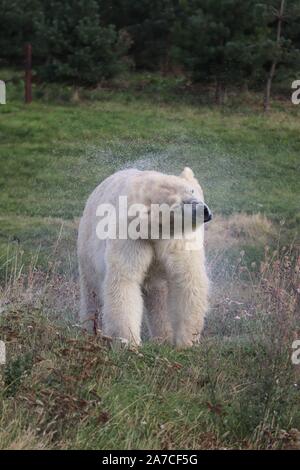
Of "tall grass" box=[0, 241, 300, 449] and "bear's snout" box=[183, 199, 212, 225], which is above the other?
"bear's snout" box=[183, 199, 212, 225]

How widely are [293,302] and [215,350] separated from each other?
0.70 m

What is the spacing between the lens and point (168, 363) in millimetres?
5402

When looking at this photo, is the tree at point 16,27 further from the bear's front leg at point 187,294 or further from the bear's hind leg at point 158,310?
the bear's front leg at point 187,294

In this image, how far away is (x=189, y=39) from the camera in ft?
78.4

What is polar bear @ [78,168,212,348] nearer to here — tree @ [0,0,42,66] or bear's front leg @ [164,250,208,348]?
bear's front leg @ [164,250,208,348]

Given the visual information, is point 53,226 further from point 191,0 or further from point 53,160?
point 191,0

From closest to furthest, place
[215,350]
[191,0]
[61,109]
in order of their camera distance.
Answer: [215,350], [61,109], [191,0]

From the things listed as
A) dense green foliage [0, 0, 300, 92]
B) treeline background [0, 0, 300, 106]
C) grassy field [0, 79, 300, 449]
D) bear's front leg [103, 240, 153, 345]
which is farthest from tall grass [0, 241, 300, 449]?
treeline background [0, 0, 300, 106]

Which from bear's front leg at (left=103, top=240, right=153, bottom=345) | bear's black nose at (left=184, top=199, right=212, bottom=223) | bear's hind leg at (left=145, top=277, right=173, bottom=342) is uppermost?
bear's black nose at (left=184, top=199, right=212, bottom=223)

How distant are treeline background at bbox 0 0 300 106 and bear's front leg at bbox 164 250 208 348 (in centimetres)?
1646

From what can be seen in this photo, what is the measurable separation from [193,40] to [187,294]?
60.5 feet

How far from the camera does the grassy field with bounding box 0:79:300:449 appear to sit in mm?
4672

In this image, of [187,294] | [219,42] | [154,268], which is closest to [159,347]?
[187,294]
